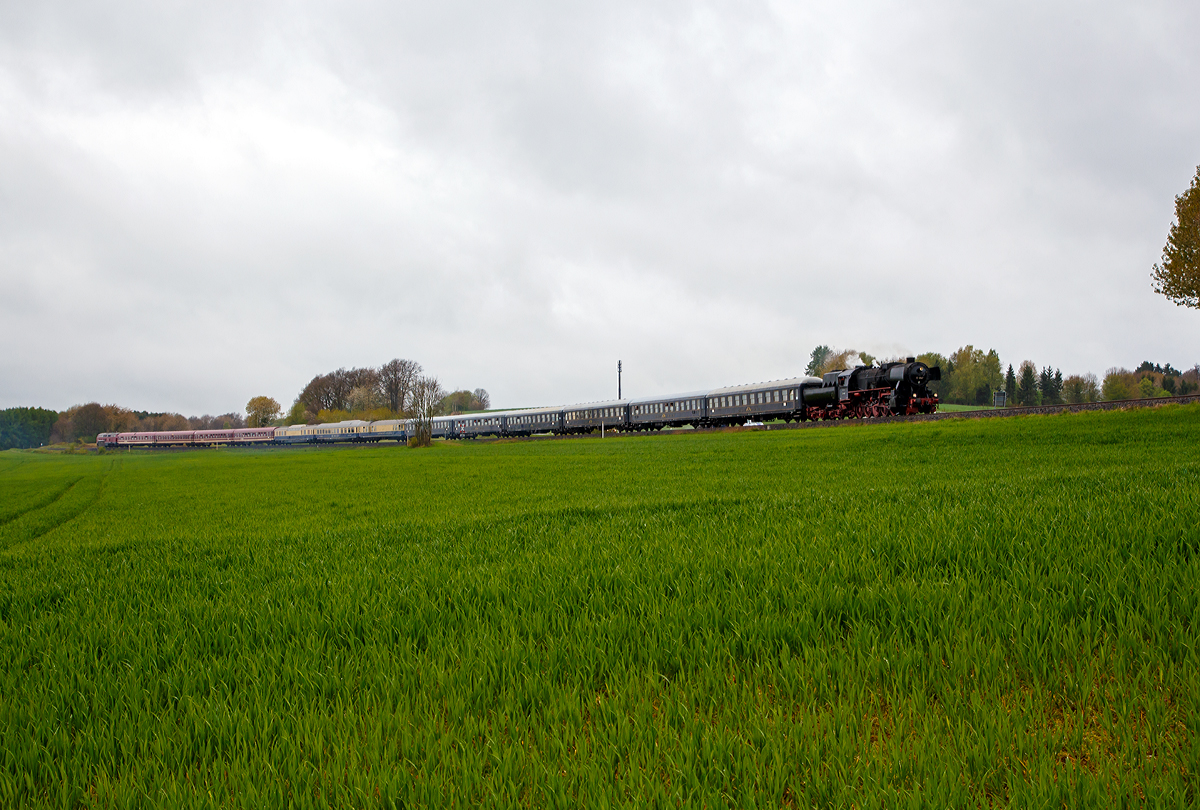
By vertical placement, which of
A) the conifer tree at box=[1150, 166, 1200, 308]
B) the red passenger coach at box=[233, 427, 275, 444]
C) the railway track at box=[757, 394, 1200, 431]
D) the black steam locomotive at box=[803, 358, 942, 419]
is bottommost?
the red passenger coach at box=[233, 427, 275, 444]

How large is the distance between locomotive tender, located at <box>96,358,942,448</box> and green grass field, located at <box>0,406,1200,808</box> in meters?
33.0

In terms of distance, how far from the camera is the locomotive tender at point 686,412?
35812 mm

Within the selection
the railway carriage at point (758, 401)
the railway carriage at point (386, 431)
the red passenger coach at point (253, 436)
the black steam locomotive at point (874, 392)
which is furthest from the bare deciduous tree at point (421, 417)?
the red passenger coach at point (253, 436)

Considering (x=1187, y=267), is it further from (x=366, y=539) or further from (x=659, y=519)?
(x=366, y=539)

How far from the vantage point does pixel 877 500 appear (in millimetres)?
7168

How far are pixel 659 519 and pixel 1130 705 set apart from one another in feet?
16.2

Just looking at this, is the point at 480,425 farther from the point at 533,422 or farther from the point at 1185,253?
the point at 1185,253

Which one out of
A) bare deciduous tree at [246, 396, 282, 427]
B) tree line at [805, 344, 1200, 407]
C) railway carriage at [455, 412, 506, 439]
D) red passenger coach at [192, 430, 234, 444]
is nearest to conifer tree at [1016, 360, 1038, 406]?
tree line at [805, 344, 1200, 407]

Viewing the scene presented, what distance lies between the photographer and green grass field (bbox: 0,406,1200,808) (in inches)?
76.9

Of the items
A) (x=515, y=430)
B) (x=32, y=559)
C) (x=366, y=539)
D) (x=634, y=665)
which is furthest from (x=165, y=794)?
(x=515, y=430)

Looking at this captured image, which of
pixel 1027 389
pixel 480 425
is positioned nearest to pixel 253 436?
pixel 480 425

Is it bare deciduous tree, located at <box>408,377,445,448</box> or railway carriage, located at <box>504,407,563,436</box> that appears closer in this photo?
bare deciduous tree, located at <box>408,377,445,448</box>

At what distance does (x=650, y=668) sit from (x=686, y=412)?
170 ft

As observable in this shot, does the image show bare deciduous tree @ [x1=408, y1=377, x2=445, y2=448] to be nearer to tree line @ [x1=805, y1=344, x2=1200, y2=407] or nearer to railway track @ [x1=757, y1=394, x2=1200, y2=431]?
railway track @ [x1=757, y1=394, x2=1200, y2=431]
